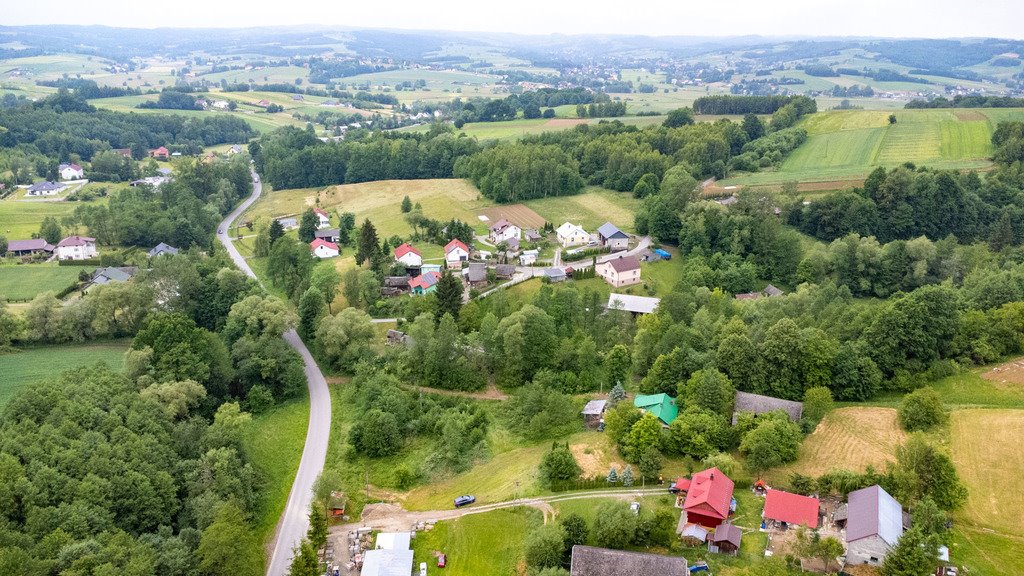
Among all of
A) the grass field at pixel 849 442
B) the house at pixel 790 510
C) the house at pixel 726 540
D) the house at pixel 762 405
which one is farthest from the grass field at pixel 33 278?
the grass field at pixel 849 442

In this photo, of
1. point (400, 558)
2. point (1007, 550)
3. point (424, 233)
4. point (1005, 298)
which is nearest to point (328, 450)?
point (400, 558)

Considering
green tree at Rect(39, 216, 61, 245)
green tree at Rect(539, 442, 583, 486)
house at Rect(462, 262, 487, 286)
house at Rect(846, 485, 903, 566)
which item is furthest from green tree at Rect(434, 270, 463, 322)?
green tree at Rect(39, 216, 61, 245)

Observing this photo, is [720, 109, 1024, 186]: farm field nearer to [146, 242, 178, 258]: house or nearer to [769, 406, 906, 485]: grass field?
[769, 406, 906, 485]: grass field

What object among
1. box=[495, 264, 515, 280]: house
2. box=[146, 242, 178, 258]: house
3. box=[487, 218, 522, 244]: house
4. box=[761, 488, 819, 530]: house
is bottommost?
box=[146, 242, 178, 258]: house

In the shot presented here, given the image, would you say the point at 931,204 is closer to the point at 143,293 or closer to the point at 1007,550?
the point at 1007,550

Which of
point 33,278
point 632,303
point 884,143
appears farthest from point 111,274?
point 884,143
